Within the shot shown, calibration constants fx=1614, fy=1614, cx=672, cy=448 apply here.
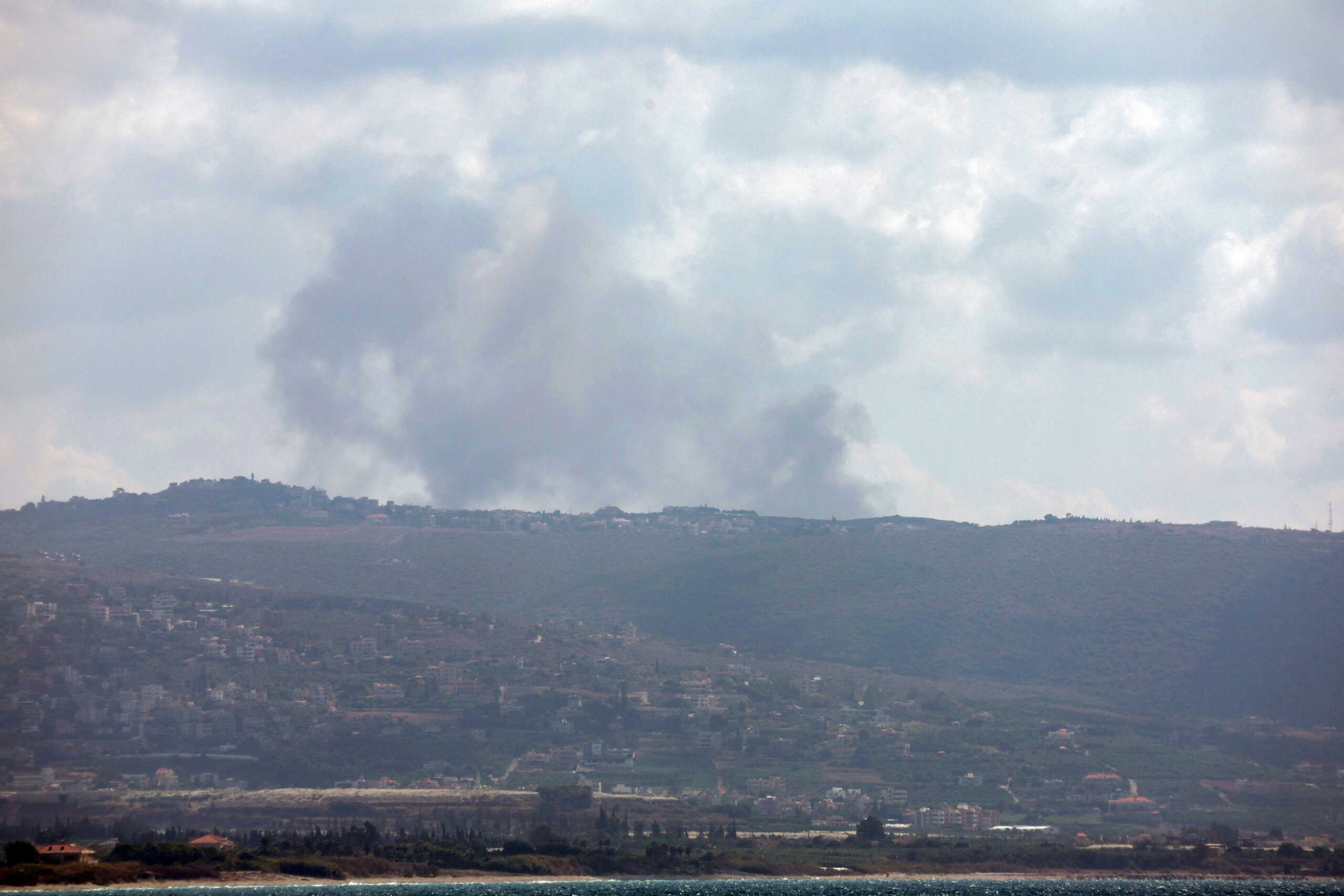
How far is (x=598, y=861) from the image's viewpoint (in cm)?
13288

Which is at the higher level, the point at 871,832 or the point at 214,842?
the point at 871,832

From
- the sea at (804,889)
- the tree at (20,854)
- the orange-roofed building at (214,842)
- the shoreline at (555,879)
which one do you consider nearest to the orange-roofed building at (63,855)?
the tree at (20,854)

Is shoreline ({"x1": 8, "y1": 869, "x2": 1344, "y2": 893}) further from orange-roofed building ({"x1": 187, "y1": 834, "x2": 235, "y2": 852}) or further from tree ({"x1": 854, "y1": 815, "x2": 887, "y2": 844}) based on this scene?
tree ({"x1": 854, "y1": 815, "x2": 887, "y2": 844})

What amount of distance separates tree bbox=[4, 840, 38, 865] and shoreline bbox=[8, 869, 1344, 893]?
24.1 feet

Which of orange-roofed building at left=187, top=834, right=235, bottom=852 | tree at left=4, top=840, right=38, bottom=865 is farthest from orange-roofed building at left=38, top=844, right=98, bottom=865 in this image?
orange-roofed building at left=187, top=834, right=235, bottom=852

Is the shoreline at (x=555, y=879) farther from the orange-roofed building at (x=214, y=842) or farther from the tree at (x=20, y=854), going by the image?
the orange-roofed building at (x=214, y=842)

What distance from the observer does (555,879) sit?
12838 cm

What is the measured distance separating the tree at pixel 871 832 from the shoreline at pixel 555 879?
1250 centimetres

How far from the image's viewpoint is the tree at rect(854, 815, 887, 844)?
151750 millimetres

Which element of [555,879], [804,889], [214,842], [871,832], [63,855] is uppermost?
[871,832]

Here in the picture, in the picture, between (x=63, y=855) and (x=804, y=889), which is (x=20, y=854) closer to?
(x=63, y=855)

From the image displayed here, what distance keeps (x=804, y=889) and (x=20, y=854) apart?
57.5 m

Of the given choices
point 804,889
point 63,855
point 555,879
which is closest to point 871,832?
point 804,889

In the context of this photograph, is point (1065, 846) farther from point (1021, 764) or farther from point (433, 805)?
point (433, 805)
